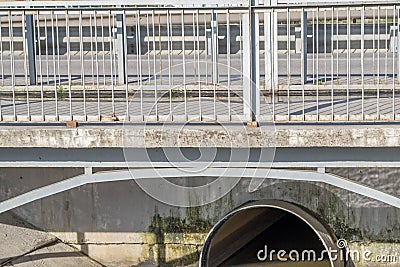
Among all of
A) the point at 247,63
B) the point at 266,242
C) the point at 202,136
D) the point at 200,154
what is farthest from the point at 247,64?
the point at 266,242

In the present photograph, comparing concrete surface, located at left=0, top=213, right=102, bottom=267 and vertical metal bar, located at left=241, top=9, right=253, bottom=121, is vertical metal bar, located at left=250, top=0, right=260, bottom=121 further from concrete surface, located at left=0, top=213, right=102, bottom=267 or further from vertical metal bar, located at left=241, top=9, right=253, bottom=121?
concrete surface, located at left=0, top=213, right=102, bottom=267

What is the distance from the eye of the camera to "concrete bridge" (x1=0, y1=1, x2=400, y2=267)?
22.2 feet

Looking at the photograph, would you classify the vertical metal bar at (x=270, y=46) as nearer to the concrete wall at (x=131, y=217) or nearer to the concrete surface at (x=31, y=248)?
the concrete wall at (x=131, y=217)

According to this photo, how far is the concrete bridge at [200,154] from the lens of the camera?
267 inches

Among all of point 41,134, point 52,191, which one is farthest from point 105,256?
point 41,134

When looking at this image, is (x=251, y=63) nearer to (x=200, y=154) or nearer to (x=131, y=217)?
(x=200, y=154)

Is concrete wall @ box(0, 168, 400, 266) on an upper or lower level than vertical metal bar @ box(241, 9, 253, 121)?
lower

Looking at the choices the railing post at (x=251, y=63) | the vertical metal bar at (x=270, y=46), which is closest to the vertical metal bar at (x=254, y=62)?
the railing post at (x=251, y=63)

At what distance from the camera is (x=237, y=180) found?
9.42 meters

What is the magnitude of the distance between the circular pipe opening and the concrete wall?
1.50 feet

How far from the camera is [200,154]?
6895 millimetres

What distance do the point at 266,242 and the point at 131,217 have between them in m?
2.66

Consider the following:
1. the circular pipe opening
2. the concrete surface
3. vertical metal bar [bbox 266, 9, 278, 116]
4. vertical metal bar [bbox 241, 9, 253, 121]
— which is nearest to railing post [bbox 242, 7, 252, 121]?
vertical metal bar [bbox 241, 9, 253, 121]

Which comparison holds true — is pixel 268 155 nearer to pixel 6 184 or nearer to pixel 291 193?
pixel 291 193
